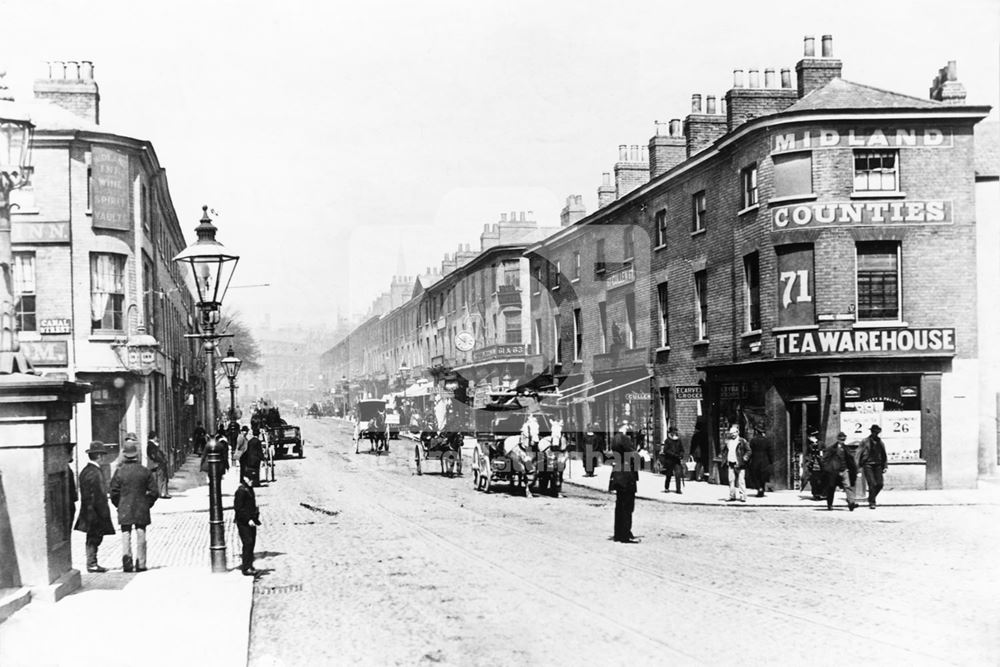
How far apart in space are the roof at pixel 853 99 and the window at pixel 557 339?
57.1 ft

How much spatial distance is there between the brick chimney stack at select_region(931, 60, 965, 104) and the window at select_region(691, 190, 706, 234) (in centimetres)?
647

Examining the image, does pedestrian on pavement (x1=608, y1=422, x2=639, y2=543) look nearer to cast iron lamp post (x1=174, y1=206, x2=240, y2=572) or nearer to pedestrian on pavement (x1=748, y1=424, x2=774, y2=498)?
cast iron lamp post (x1=174, y1=206, x2=240, y2=572)

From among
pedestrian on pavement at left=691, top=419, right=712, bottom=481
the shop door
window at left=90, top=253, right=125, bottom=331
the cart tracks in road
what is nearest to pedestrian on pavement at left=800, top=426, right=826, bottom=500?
the shop door

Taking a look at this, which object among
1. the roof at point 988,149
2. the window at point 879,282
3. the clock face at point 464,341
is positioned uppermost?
the roof at point 988,149

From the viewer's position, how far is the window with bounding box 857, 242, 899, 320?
74.6 feet

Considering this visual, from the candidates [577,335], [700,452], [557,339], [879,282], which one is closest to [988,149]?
[879,282]

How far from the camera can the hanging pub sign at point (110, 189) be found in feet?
80.9

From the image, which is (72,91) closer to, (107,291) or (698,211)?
Result: (107,291)

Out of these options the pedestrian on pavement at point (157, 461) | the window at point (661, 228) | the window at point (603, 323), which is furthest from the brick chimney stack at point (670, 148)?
the pedestrian on pavement at point (157, 461)

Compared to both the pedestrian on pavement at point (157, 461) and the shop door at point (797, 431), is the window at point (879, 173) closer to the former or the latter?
the shop door at point (797, 431)

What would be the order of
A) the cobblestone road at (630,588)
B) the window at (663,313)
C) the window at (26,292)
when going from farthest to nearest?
the window at (663,313)
the window at (26,292)
the cobblestone road at (630,588)

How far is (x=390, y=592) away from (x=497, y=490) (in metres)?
14.0

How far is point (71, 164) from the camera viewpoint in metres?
24.4

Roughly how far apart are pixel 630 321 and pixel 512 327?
18.0m
